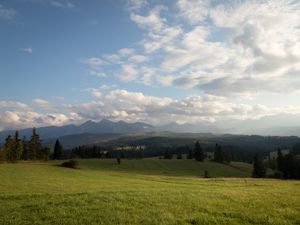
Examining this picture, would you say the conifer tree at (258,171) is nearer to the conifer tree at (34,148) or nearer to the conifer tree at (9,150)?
the conifer tree at (34,148)

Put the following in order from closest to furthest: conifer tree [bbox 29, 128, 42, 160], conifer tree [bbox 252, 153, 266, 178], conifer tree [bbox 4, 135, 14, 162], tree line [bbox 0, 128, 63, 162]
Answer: conifer tree [bbox 4, 135, 14, 162] < tree line [bbox 0, 128, 63, 162] < conifer tree [bbox 252, 153, 266, 178] < conifer tree [bbox 29, 128, 42, 160]

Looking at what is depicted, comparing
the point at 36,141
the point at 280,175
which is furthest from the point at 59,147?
the point at 280,175

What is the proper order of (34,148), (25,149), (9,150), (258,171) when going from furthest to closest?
(25,149) < (34,148) < (258,171) < (9,150)

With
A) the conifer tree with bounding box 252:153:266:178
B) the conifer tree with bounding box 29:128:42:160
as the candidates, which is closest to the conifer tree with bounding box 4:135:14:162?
the conifer tree with bounding box 29:128:42:160

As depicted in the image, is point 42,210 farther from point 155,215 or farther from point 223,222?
point 223,222

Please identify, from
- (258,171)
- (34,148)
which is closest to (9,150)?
(34,148)

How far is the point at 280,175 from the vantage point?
113500mm

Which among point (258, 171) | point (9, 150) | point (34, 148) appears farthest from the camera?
point (34, 148)

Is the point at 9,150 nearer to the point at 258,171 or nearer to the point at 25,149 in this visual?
the point at 25,149

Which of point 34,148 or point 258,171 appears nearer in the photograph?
point 258,171

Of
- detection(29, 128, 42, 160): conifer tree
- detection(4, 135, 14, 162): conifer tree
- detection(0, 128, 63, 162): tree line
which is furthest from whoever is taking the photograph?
detection(29, 128, 42, 160): conifer tree

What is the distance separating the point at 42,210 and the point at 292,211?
46.7 feet

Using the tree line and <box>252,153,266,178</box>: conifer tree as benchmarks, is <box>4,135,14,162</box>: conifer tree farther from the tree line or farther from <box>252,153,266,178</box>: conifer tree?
<box>252,153,266,178</box>: conifer tree

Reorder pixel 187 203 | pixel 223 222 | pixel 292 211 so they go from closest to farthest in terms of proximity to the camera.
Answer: pixel 223 222 → pixel 292 211 → pixel 187 203
